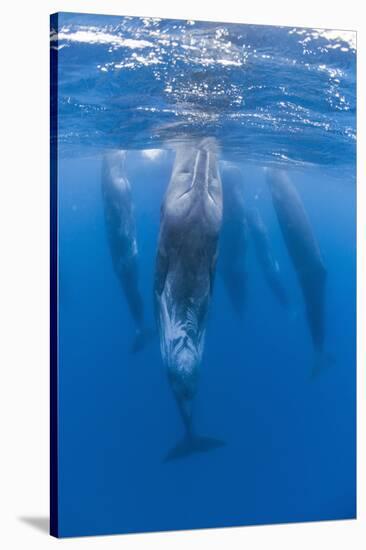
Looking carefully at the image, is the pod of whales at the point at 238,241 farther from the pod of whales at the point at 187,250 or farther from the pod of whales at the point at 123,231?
the pod of whales at the point at 123,231

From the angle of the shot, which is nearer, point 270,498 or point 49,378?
point 49,378

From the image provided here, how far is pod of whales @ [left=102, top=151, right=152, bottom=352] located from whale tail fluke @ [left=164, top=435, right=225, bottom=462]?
108 centimetres

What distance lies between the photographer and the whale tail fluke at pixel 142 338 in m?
12.6

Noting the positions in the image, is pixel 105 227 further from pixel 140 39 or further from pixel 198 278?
pixel 140 39

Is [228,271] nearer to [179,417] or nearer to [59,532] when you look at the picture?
[179,417]

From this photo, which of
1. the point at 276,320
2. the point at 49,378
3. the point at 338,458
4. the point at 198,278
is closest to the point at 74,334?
the point at 49,378

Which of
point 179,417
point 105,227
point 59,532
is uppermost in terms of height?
point 105,227

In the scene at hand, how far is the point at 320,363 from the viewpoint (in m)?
13.4

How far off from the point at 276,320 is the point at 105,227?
206 cm

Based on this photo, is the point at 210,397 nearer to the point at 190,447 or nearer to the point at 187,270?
the point at 190,447

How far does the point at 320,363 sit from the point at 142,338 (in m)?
2.03

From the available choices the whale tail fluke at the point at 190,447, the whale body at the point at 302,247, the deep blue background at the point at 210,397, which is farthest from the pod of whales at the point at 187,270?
the whale body at the point at 302,247

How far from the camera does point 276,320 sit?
13.2 m

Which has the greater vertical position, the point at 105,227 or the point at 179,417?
the point at 105,227
